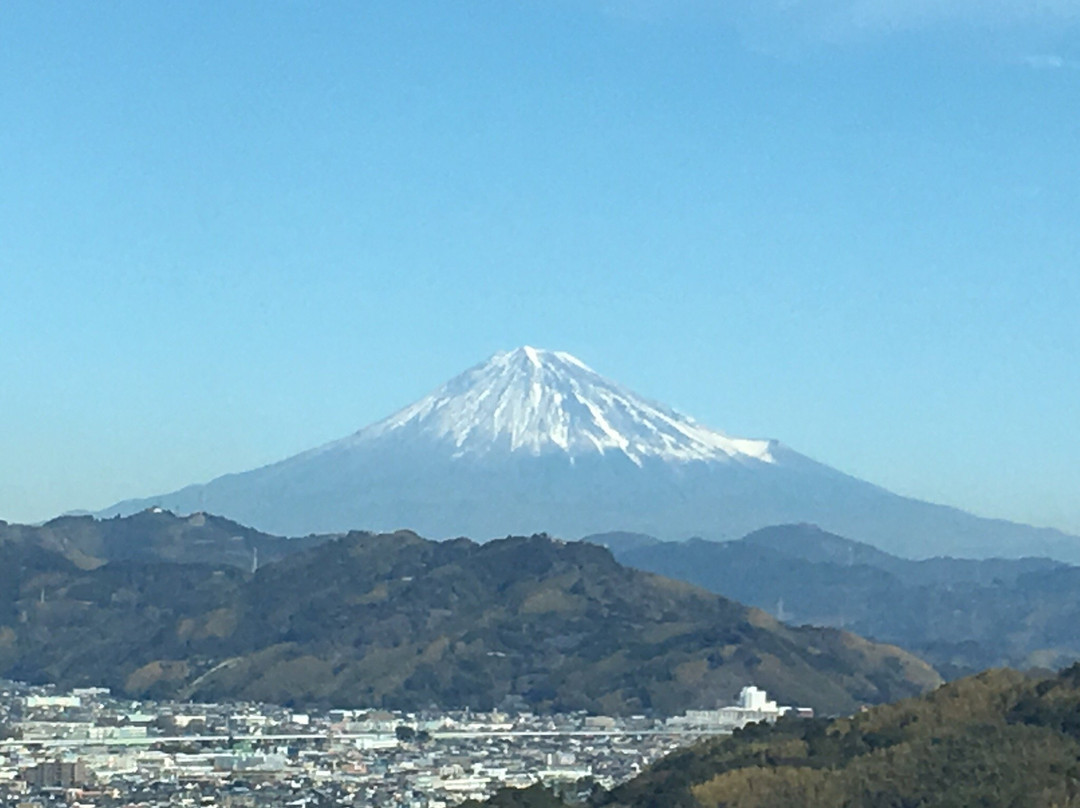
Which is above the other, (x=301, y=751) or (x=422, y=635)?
(x=422, y=635)

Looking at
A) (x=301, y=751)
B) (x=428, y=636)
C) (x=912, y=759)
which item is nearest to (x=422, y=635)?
(x=428, y=636)

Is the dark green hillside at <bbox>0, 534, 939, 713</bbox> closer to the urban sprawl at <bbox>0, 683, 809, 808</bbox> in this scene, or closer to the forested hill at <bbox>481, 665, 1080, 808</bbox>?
the urban sprawl at <bbox>0, 683, 809, 808</bbox>


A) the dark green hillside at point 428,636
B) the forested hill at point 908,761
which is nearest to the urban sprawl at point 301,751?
the dark green hillside at point 428,636

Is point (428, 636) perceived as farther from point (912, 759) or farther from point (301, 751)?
point (912, 759)

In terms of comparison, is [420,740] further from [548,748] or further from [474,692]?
[474,692]

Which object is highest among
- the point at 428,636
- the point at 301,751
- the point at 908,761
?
the point at 428,636

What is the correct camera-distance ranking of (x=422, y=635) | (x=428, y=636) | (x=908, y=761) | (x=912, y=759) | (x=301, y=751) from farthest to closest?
1. (x=422, y=635)
2. (x=428, y=636)
3. (x=301, y=751)
4. (x=912, y=759)
5. (x=908, y=761)

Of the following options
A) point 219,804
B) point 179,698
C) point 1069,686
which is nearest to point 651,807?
point 1069,686
